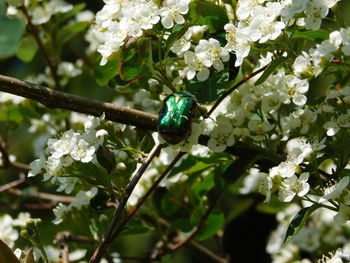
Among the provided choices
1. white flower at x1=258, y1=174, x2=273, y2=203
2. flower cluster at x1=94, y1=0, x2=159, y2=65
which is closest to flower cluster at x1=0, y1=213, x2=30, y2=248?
flower cluster at x1=94, y1=0, x2=159, y2=65

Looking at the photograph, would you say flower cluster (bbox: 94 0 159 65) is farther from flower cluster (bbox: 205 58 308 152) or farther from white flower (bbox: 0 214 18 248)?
white flower (bbox: 0 214 18 248)

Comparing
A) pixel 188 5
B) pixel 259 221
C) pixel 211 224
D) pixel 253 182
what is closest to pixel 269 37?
pixel 188 5

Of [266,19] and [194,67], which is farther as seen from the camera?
[194,67]

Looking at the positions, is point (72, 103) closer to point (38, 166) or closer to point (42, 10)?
point (38, 166)

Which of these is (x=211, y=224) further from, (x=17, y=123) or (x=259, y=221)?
(x=259, y=221)

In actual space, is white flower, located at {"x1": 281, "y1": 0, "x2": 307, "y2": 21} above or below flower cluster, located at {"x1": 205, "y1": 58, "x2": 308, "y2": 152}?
above

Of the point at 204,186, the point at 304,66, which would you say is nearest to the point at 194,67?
the point at 304,66
